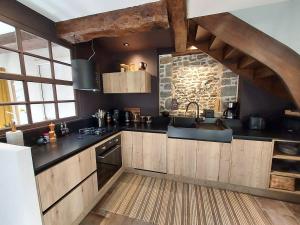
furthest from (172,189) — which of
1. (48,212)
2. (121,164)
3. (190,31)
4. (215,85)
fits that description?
(190,31)

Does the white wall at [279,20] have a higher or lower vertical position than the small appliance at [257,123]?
higher

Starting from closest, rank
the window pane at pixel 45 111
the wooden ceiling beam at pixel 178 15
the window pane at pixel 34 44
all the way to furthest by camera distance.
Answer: the wooden ceiling beam at pixel 178 15, the window pane at pixel 34 44, the window pane at pixel 45 111

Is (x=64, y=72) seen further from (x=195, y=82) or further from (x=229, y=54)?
(x=229, y=54)

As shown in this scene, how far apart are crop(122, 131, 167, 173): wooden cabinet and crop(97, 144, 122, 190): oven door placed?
17 centimetres

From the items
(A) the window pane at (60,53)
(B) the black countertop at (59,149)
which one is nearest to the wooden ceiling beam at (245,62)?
(B) the black countertop at (59,149)

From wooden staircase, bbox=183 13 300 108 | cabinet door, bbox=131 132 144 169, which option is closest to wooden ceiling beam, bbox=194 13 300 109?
wooden staircase, bbox=183 13 300 108

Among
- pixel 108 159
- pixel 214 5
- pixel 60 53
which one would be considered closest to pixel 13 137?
pixel 108 159

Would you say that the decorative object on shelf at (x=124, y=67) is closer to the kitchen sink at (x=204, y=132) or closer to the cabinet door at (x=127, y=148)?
the cabinet door at (x=127, y=148)

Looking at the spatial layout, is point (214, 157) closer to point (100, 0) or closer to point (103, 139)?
point (103, 139)

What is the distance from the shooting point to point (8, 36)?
1695 millimetres

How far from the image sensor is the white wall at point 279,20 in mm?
1744

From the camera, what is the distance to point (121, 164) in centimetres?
266

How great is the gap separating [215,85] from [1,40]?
10.2 ft

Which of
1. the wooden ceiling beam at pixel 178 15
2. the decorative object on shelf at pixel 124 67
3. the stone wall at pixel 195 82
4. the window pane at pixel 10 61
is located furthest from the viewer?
the decorative object on shelf at pixel 124 67
